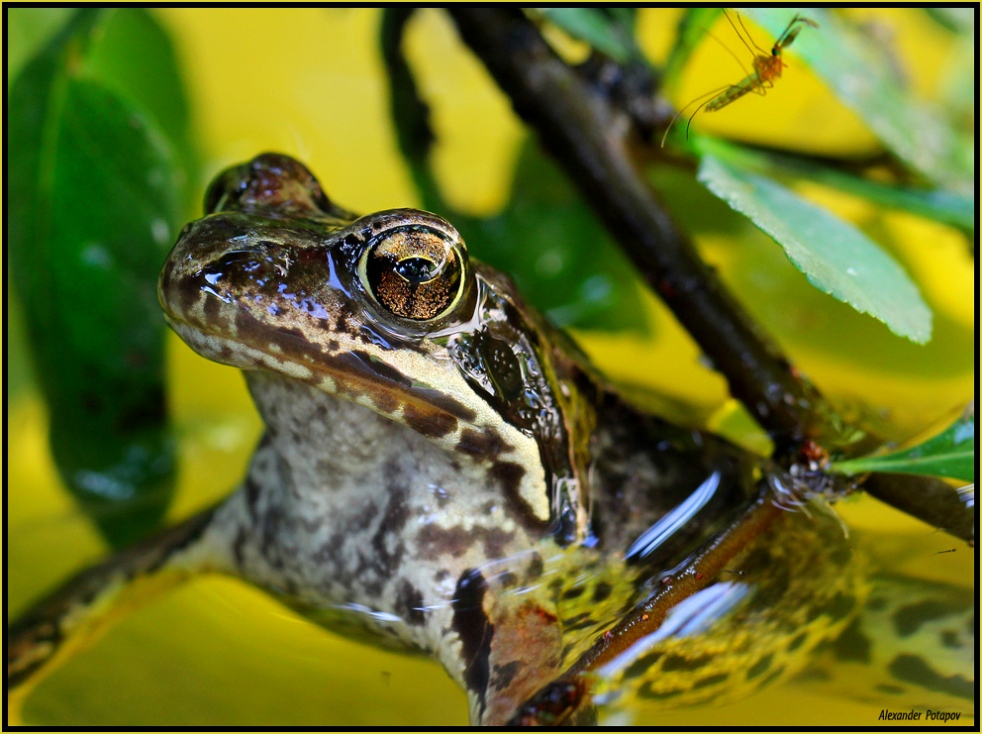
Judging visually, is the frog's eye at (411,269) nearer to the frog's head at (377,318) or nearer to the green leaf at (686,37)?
the frog's head at (377,318)

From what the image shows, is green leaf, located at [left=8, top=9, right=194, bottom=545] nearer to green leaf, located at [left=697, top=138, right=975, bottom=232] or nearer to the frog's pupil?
the frog's pupil

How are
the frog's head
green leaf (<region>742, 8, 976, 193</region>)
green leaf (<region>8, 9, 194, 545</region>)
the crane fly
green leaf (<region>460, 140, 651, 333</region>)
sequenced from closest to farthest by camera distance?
the frog's head, the crane fly, green leaf (<region>742, 8, 976, 193</region>), green leaf (<region>8, 9, 194, 545</region>), green leaf (<region>460, 140, 651, 333</region>)

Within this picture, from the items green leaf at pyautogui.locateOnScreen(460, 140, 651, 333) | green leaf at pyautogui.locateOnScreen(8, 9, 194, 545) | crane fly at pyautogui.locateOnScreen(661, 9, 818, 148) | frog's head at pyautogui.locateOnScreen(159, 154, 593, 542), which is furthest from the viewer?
green leaf at pyautogui.locateOnScreen(460, 140, 651, 333)

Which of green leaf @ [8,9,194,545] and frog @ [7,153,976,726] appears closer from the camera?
frog @ [7,153,976,726]

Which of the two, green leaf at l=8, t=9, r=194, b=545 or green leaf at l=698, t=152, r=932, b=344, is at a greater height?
green leaf at l=8, t=9, r=194, b=545

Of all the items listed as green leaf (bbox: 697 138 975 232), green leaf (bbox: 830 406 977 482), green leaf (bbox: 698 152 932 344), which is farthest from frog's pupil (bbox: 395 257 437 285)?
green leaf (bbox: 697 138 975 232)
